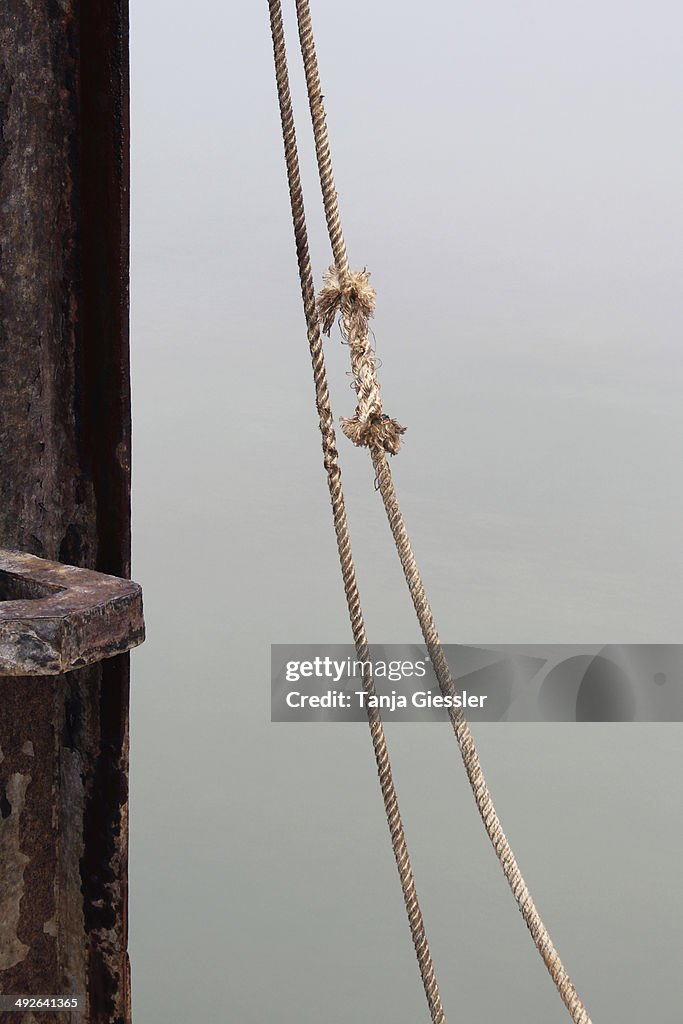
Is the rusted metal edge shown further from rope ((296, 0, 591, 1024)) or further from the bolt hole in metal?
rope ((296, 0, 591, 1024))

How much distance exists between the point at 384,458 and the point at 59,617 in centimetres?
46

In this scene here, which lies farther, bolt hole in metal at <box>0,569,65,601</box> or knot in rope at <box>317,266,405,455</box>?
knot in rope at <box>317,266,405,455</box>

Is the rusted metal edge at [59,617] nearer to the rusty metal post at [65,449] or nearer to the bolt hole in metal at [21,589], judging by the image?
the bolt hole in metal at [21,589]

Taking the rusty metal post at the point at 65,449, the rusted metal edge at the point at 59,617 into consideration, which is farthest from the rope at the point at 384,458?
the rusted metal edge at the point at 59,617

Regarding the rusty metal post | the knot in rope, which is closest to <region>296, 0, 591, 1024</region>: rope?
the knot in rope

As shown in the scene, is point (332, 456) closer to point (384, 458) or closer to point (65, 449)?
point (384, 458)

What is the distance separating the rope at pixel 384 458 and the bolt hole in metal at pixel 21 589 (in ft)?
1.21

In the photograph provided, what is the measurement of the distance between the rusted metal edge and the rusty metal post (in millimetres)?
115

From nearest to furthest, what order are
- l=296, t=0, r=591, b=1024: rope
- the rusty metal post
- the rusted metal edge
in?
1. the rusted metal edge
2. the rusty metal post
3. l=296, t=0, r=591, b=1024: rope

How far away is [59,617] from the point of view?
731 mm

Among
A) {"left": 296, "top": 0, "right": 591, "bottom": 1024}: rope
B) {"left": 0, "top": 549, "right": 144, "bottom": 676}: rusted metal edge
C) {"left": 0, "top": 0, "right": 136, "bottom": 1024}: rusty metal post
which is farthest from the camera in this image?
{"left": 296, "top": 0, "right": 591, "bottom": 1024}: rope

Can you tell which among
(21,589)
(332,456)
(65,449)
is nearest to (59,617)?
(21,589)

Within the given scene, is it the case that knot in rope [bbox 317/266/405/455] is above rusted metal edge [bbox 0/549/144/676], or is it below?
above

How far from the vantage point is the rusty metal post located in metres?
0.91
